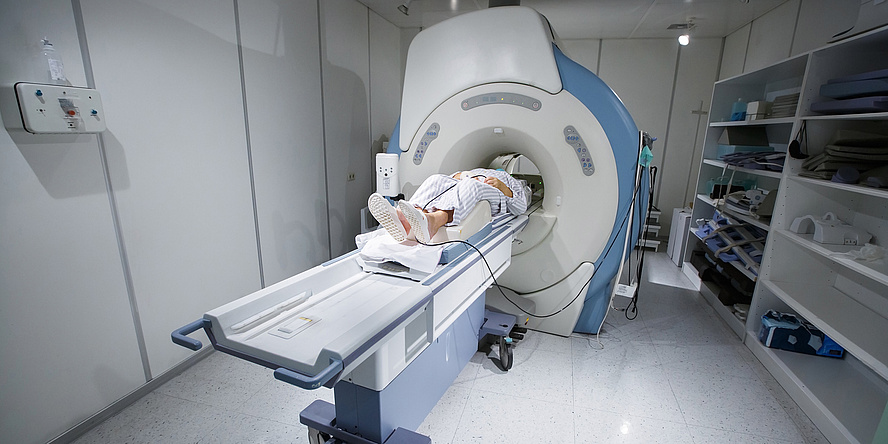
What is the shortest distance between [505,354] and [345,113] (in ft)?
7.41

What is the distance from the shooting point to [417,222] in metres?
1.48

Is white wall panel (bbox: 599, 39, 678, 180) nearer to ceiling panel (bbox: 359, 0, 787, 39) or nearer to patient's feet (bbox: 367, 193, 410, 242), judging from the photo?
ceiling panel (bbox: 359, 0, 787, 39)

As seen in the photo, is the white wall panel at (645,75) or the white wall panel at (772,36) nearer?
the white wall panel at (772,36)

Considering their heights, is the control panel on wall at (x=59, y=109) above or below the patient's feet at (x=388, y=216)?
above

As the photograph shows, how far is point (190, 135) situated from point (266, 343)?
1.50m

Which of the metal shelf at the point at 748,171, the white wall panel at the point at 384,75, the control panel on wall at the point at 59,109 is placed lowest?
the metal shelf at the point at 748,171

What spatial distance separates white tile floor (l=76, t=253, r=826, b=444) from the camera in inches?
67.2

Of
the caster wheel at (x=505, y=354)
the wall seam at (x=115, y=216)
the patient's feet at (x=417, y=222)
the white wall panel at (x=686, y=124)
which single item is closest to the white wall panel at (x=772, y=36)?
the white wall panel at (x=686, y=124)

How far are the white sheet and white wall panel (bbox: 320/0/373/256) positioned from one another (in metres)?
1.77

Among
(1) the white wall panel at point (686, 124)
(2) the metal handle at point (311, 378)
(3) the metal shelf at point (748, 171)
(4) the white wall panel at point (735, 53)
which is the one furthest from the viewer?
(1) the white wall panel at point (686, 124)

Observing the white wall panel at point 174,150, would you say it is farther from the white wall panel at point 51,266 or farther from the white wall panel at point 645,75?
the white wall panel at point 645,75

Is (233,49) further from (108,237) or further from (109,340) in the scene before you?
(109,340)

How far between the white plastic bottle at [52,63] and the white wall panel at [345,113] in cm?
163

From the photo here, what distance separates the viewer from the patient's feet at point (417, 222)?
1459 mm
